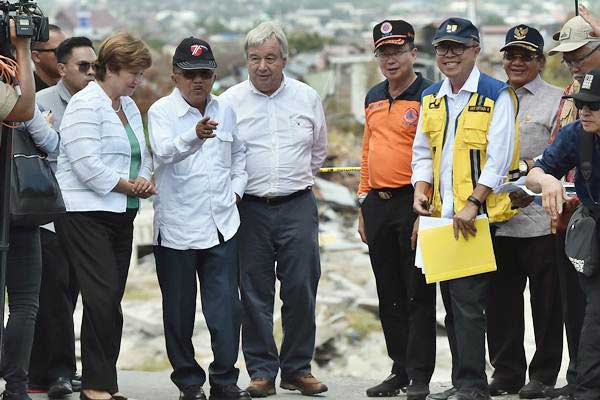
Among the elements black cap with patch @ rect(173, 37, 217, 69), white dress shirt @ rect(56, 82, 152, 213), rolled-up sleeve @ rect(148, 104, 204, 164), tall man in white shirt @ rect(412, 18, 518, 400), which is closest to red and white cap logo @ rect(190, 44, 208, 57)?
black cap with patch @ rect(173, 37, 217, 69)

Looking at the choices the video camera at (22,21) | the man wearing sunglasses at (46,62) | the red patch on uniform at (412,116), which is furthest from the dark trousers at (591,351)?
the man wearing sunglasses at (46,62)

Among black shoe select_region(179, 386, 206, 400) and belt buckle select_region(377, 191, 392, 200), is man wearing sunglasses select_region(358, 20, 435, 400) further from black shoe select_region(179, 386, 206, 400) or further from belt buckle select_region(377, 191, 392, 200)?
black shoe select_region(179, 386, 206, 400)

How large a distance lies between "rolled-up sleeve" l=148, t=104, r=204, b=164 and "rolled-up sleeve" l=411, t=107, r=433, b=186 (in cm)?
122

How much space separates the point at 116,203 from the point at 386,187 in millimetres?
1618

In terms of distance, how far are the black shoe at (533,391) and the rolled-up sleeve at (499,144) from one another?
1.30 meters

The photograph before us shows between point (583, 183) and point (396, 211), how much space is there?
1.31m

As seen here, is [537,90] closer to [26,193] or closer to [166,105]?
[166,105]

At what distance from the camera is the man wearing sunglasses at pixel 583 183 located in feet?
20.4

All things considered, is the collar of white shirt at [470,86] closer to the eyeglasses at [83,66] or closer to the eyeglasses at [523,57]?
the eyeglasses at [523,57]

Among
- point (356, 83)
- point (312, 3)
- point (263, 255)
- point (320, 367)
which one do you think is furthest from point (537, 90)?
point (312, 3)

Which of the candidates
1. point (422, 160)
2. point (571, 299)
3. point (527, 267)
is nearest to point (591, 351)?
point (571, 299)

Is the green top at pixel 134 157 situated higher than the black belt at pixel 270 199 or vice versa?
the green top at pixel 134 157

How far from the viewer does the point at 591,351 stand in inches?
245

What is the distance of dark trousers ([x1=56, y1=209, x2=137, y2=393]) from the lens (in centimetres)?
684
